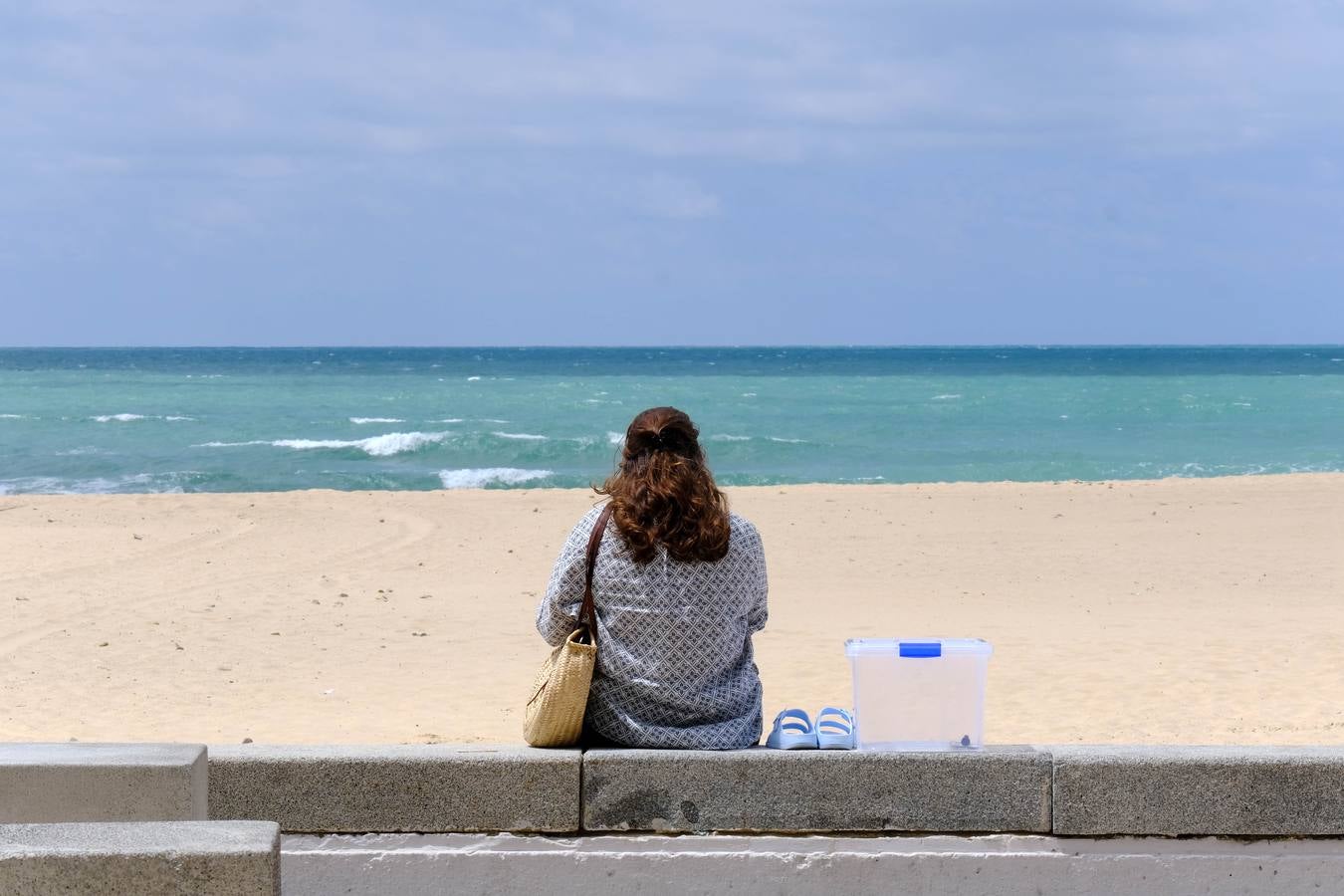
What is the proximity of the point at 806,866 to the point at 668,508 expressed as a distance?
0.95 m

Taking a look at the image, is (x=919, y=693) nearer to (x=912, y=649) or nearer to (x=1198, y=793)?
(x=912, y=649)

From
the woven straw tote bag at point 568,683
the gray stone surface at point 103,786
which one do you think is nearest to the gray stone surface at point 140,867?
the gray stone surface at point 103,786

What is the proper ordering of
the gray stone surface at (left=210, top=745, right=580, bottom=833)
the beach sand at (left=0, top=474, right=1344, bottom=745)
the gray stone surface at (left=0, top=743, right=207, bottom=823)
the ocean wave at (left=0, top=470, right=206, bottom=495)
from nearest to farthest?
1. the gray stone surface at (left=0, top=743, right=207, bottom=823)
2. the gray stone surface at (left=210, top=745, right=580, bottom=833)
3. the beach sand at (left=0, top=474, right=1344, bottom=745)
4. the ocean wave at (left=0, top=470, right=206, bottom=495)

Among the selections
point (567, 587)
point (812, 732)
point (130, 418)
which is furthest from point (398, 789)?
point (130, 418)

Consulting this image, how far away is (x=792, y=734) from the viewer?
3.83m

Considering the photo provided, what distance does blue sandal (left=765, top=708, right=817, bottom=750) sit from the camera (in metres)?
3.77

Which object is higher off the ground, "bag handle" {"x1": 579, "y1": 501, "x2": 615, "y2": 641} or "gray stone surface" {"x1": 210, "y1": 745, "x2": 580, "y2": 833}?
"bag handle" {"x1": 579, "y1": 501, "x2": 615, "y2": 641}

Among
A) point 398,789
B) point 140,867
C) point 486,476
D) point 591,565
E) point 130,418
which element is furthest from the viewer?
point 130,418

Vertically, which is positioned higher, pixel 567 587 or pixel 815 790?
pixel 567 587

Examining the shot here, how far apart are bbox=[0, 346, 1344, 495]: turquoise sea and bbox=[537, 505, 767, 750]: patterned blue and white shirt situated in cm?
2034

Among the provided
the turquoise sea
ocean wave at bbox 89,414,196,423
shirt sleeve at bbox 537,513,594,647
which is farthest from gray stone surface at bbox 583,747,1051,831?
ocean wave at bbox 89,414,196,423

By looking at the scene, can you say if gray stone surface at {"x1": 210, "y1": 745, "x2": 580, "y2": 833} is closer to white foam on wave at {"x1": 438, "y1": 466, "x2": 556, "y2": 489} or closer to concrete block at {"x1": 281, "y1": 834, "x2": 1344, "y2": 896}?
concrete block at {"x1": 281, "y1": 834, "x2": 1344, "y2": 896}

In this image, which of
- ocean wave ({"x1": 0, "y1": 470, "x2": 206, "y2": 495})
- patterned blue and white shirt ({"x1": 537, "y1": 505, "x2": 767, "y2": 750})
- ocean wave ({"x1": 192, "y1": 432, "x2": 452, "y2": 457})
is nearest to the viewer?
patterned blue and white shirt ({"x1": 537, "y1": 505, "x2": 767, "y2": 750})

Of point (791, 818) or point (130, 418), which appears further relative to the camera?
point (130, 418)
